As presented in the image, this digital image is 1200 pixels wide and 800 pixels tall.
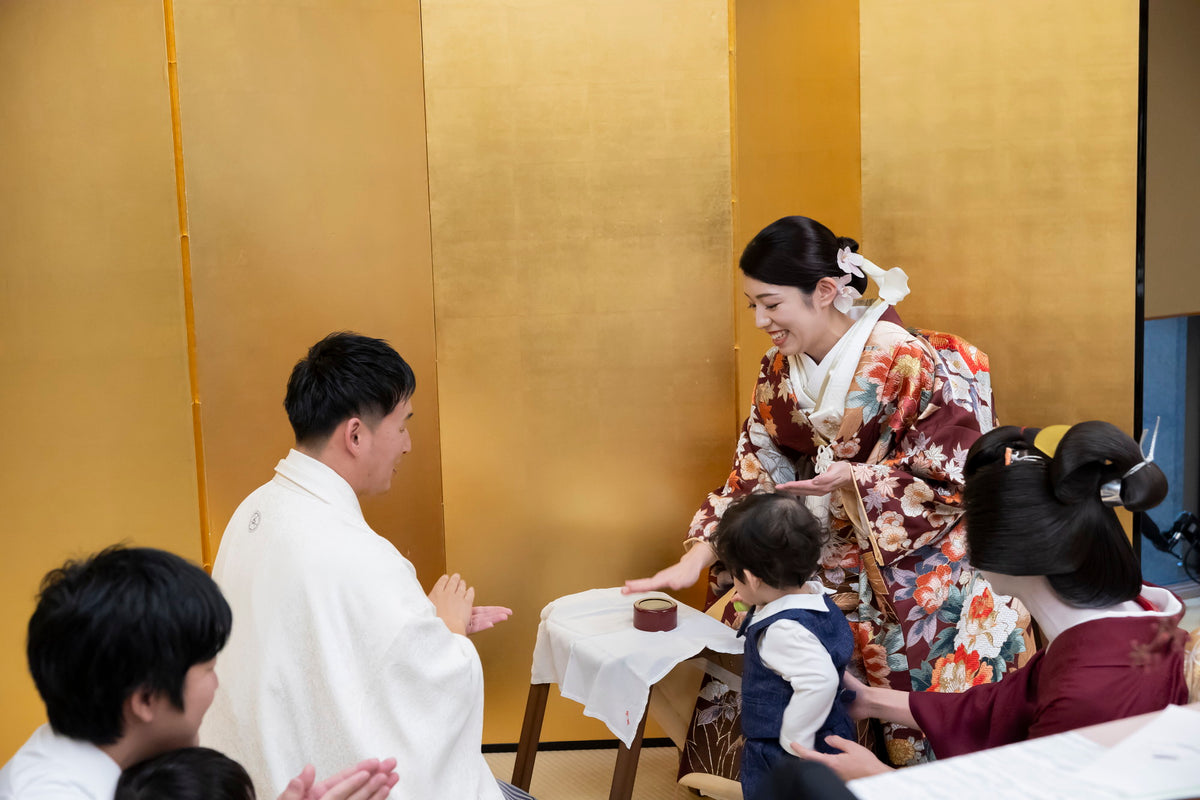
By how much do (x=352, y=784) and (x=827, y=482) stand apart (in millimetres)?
1452

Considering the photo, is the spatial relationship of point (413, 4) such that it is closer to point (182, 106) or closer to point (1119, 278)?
point (182, 106)

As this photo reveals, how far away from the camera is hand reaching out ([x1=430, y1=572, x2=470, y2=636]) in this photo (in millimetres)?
2117

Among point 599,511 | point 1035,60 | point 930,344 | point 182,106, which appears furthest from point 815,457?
point 182,106

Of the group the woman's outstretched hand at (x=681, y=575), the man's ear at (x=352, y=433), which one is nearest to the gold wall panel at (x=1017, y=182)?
the woman's outstretched hand at (x=681, y=575)

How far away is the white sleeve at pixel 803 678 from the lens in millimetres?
2146

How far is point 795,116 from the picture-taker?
3348mm

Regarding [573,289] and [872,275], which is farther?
[573,289]

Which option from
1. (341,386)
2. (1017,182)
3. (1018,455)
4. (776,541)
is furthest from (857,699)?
(1017,182)

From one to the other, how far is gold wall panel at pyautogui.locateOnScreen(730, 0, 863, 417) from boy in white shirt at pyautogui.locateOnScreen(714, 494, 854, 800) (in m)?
1.33

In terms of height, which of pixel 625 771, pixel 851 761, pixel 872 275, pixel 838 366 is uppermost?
pixel 872 275

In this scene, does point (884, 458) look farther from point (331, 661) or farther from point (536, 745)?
point (331, 661)

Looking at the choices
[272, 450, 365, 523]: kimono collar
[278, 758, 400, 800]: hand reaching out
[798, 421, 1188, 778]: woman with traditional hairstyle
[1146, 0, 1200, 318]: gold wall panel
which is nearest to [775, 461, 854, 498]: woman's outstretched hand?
[798, 421, 1188, 778]: woman with traditional hairstyle

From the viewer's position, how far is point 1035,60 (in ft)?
10.5

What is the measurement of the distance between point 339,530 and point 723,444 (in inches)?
72.9
